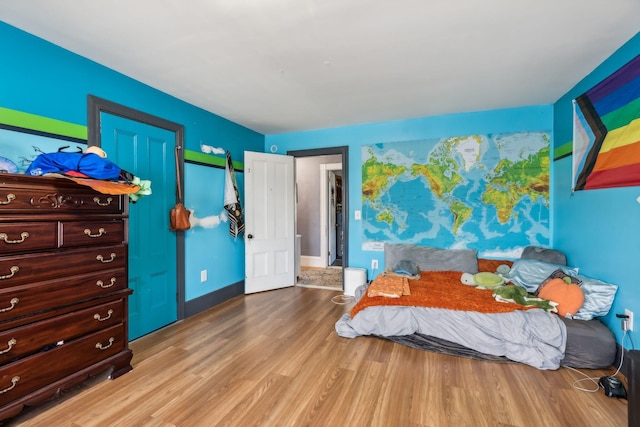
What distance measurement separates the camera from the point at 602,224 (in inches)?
93.4

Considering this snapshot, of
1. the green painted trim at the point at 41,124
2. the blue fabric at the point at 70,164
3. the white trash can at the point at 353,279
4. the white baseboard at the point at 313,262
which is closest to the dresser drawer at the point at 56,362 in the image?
the blue fabric at the point at 70,164

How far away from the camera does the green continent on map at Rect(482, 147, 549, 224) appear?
3.40 metres

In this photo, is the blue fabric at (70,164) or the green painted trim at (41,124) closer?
the blue fabric at (70,164)

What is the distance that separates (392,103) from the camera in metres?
3.30

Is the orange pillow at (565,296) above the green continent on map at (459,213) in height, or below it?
below

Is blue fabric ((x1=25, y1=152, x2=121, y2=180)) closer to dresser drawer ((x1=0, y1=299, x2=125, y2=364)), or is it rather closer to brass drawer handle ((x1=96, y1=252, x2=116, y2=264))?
brass drawer handle ((x1=96, y1=252, x2=116, y2=264))

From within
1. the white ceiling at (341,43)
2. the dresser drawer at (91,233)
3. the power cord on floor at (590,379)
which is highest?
the white ceiling at (341,43)

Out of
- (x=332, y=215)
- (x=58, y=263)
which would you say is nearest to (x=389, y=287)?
(x=58, y=263)

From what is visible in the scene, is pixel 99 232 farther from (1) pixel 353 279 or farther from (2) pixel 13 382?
(1) pixel 353 279

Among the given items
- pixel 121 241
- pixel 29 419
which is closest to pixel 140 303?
pixel 121 241

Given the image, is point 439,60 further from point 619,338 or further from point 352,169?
point 619,338

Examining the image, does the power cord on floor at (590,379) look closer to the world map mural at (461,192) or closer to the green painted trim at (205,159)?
the world map mural at (461,192)

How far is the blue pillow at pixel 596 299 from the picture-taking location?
221 cm

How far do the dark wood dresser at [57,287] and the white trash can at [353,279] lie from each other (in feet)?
8.37
